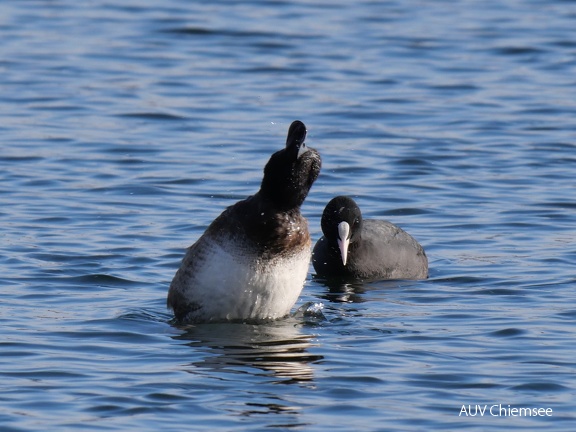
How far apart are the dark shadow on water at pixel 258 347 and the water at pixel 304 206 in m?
0.03

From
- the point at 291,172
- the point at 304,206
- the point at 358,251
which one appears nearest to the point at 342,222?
the point at 358,251

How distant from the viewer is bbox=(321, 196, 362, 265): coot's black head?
13562mm

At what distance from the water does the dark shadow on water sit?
32 millimetres

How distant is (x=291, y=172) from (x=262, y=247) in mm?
609

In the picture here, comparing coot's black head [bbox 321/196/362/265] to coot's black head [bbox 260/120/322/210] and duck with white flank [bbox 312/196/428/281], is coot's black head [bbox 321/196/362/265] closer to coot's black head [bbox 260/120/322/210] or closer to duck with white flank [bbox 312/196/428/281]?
duck with white flank [bbox 312/196/428/281]

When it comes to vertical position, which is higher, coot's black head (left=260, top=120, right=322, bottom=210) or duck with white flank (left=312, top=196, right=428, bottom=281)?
coot's black head (left=260, top=120, right=322, bottom=210)

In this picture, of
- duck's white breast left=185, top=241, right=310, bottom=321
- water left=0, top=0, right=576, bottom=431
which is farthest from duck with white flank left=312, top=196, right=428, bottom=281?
duck's white breast left=185, top=241, right=310, bottom=321

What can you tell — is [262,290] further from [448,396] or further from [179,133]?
[179,133]

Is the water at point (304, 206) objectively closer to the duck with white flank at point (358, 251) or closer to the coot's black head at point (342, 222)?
the duck with white flank at point (358, 251)

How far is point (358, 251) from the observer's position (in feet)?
45.7

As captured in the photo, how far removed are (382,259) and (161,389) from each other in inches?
187

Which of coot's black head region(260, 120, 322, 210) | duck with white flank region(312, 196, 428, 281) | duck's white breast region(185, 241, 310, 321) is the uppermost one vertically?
coot's black head region(260, 120, 322, 210)

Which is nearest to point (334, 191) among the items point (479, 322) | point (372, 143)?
point (372, 143)

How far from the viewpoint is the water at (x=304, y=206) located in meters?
9.56
